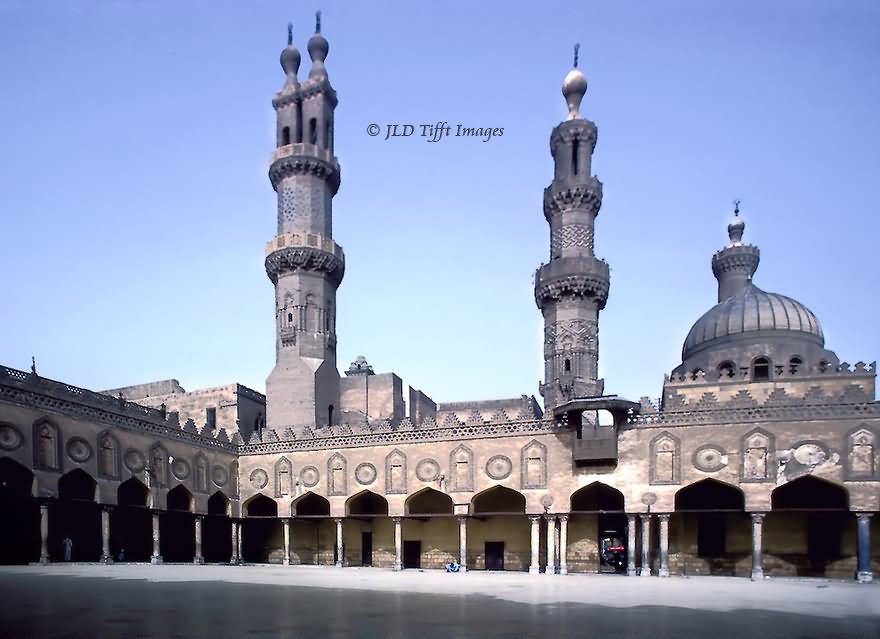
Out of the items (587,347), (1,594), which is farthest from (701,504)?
(1,594)

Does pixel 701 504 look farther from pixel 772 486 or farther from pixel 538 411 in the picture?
pixel 538 411

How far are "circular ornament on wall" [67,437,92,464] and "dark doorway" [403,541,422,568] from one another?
48.7 feet

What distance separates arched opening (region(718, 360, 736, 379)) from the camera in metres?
31.9

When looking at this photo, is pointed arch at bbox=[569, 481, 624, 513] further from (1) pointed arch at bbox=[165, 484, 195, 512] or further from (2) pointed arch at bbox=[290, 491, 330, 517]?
(1) pointed arch at bbox=[165, 484, 195, 512]

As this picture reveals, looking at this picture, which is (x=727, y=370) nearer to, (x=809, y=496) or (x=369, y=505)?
(x=809, y=496)

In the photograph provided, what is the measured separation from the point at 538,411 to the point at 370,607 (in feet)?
102

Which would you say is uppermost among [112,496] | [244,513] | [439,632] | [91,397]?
Answer: [91,397]

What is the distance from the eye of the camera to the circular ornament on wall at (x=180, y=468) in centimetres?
2786

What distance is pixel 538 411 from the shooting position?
41.2m

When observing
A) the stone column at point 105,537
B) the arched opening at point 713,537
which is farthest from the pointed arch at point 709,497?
Result: the stone column at point 105,537

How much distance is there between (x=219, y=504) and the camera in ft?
103

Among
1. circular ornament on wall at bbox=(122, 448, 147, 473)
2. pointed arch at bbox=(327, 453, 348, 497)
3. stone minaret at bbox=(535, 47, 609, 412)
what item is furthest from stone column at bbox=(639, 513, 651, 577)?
circular ornament on wall at bbox=(122, 448, 147, 473)

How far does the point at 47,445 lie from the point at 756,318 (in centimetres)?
3091

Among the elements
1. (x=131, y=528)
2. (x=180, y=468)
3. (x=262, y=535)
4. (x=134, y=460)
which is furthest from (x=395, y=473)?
(x=131, y=528)
